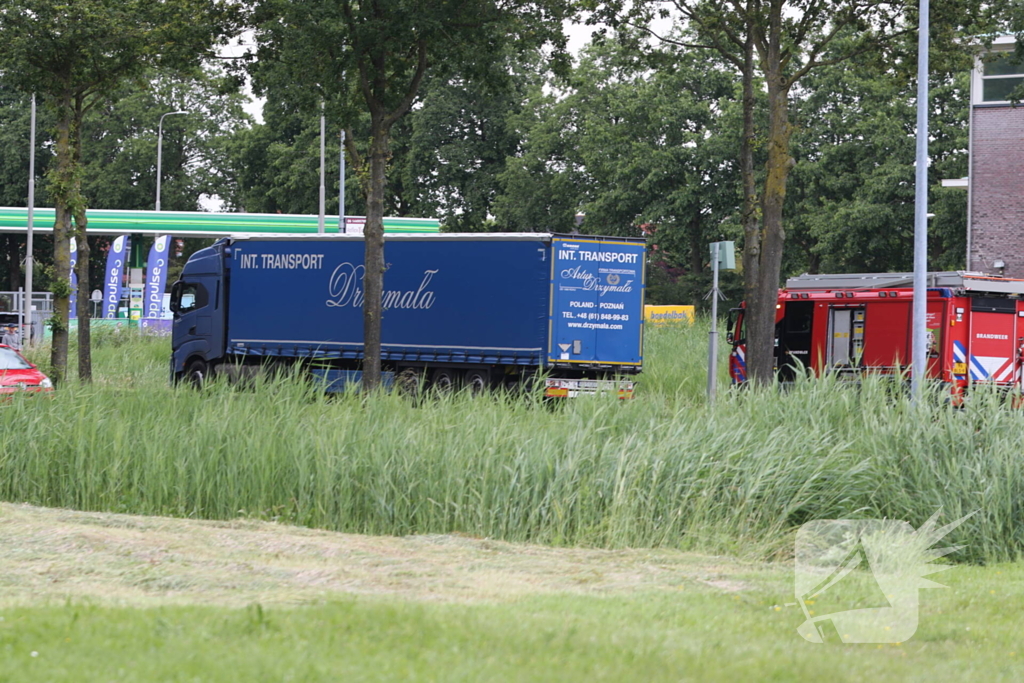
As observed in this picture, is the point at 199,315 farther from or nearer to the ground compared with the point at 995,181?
nearer to the ground

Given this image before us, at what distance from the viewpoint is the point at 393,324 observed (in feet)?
73.9

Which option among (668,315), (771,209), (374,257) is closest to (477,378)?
(374,257)

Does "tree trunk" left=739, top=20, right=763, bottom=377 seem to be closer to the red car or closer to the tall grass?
the tall grass

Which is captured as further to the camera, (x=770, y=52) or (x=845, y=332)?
(x=845, y=332)

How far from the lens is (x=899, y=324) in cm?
2238

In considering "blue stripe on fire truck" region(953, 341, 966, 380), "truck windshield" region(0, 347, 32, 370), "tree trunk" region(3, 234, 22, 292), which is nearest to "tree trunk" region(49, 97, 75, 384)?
"truck windshield" region(0, 347, 32, 370)

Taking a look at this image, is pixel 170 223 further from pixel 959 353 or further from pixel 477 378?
pixel 959 353

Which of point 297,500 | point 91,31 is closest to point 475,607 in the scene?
point 297,500

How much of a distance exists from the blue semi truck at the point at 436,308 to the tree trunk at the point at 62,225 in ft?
6.78

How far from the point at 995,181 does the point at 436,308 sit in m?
25.7

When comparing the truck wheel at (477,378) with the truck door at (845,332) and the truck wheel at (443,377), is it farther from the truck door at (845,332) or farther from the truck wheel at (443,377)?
the truck door at (845,332)

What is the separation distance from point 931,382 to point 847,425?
1.77 m

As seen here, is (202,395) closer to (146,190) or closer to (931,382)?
(931,382)

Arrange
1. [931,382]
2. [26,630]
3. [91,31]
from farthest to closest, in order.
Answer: [91,31] → [931,382] → [26,630]
